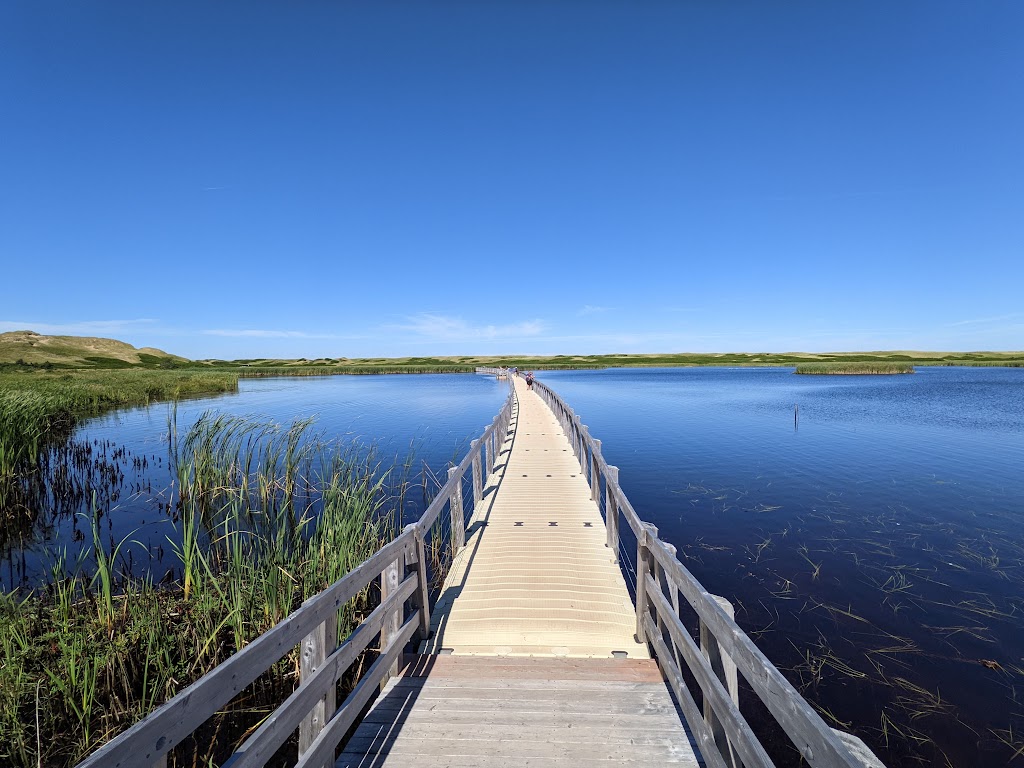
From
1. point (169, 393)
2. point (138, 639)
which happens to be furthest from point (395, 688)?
point (169, 393)

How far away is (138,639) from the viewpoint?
5070 mm

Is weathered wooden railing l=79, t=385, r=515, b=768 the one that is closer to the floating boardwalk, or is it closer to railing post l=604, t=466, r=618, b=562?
the floating boardwalk

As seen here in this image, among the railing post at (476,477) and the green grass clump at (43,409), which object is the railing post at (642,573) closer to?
the railing post at (476,477)

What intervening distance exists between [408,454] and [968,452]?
20264 millimetres

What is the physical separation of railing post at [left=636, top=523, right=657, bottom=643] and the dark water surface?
233 cm

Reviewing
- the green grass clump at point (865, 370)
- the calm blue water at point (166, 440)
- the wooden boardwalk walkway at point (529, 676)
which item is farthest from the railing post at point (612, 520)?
the green grass clump at point (865, 370)

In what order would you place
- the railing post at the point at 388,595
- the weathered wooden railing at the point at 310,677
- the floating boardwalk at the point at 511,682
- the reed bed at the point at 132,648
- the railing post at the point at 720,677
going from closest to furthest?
the weathered wooden railing at the point at 310,677 → the floating boardwalk at the point at 511,682 → the railing post at the point at 720,677 → the reed bed at the point at 132,648 → the railing post at the point at 388,595

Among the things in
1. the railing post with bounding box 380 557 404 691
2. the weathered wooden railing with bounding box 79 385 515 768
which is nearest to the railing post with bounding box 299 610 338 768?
the weathered wooden railing with bounding box 79 385 515 768

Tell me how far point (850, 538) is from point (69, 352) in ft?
379

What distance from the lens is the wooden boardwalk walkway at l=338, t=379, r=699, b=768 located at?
3.23 metres

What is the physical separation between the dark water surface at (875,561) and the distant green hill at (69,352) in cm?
7724

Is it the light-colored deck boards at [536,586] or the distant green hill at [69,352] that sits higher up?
the distant green hill at [69,352]

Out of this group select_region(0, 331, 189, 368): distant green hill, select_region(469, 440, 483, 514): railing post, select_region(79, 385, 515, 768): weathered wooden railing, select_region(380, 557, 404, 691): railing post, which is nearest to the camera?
select_region(79, 385, 515, 768): weathered wooden railing

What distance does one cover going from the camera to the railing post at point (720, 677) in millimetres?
2930
